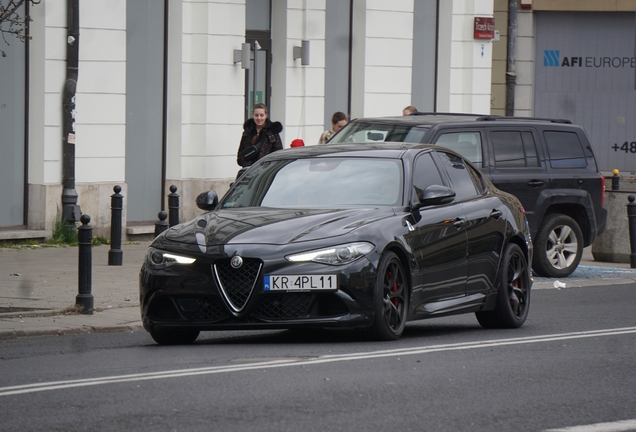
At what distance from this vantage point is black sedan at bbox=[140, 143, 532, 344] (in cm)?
928

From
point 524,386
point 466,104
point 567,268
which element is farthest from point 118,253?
point 466,104

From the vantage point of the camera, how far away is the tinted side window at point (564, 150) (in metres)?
17.0

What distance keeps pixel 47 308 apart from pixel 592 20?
2437 centimetres

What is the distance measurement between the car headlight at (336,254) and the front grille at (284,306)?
25cm

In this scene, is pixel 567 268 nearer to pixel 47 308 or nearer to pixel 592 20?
pixel 47 308

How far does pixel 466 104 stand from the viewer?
25891mm

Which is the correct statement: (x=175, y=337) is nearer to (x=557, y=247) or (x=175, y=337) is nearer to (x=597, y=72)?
(x=557, y=247)

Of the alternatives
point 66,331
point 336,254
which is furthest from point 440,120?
point 336,254

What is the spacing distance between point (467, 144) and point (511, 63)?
710 inches

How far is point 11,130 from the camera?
1858 cm

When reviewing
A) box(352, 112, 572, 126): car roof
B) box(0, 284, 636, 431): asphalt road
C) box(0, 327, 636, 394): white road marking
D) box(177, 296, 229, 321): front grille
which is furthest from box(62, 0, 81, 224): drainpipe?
box(0, 327, 636, 394): white road marking

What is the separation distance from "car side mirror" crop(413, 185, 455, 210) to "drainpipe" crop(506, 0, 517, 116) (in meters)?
23.8

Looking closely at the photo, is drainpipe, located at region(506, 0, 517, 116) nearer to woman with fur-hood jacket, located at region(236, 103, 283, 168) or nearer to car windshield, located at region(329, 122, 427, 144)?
woman with fur-hood jacket, located at region(236, 103, 283, 168)

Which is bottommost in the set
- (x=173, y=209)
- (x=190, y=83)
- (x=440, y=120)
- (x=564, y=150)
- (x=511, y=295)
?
(x=511, y=295)
